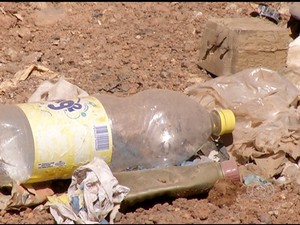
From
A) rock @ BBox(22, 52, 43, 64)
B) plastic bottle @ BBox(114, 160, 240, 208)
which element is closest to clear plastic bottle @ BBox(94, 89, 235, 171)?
→ plastic bottle @ BBox(114, 160, 240, 208)

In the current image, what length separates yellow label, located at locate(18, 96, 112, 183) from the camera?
2.77 metres

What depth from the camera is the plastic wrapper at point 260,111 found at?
312 centimetres

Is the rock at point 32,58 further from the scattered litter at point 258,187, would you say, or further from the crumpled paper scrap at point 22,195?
the scattered litter at point 258,187

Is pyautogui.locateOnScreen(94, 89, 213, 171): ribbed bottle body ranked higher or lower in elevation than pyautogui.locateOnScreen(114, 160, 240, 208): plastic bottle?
higher

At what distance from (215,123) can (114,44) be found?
95cm

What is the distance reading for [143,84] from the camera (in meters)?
3.56

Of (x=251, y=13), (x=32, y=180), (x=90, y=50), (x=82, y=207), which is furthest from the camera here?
(x=251, y=13)

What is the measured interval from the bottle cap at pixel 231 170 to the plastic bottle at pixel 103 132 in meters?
0.20

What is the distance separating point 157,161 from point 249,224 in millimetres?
488

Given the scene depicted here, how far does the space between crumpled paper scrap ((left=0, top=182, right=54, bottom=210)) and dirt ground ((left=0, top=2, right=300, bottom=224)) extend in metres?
0.55

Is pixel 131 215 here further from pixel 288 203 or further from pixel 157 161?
pixel 288 203

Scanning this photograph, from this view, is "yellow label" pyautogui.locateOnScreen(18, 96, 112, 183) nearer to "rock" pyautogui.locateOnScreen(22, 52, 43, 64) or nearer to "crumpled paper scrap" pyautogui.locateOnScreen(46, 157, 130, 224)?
"crumpled paper scrap" pyautogui.locateOnScreen(46, 157, 130, 224)

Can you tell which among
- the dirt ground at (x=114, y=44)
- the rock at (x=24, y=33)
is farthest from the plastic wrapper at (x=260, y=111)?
the rock at (x=24, y=33)

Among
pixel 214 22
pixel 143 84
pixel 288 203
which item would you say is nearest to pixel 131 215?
pixel 288 203
